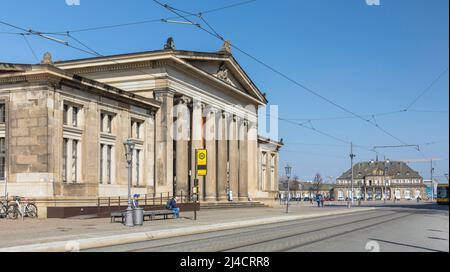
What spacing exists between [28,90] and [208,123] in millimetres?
24763

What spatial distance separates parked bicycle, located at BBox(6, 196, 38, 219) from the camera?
32938 mm

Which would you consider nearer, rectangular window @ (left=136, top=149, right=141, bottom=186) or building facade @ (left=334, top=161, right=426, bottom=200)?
rectangular window @ (left=136, top=149, right=141, bottom=186)

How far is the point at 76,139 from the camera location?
129 feet

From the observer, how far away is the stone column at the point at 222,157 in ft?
198

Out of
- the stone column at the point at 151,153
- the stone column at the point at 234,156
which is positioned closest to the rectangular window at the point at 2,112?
the stone column at the point at 151,153

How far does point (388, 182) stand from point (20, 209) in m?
168

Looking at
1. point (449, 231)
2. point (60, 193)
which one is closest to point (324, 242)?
point (449, 231)

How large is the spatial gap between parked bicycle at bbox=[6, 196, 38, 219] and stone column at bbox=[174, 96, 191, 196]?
59.5 ft

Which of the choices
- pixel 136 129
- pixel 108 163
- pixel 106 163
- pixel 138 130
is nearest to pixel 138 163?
pixel 138 130

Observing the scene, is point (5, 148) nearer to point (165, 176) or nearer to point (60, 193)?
point (60, 193)

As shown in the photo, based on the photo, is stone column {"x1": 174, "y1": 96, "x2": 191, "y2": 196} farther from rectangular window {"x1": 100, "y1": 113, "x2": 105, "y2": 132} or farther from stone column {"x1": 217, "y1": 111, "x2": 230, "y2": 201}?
rectangular window {"x1": 100, "y1": 113, "x2": 105, "y2": 132}

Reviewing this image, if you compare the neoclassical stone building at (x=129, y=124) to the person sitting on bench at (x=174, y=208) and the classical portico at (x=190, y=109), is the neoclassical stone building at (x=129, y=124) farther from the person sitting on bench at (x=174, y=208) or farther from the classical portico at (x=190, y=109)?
the person sitting on bench at (x=174, y=208)

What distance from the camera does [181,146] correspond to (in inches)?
2040

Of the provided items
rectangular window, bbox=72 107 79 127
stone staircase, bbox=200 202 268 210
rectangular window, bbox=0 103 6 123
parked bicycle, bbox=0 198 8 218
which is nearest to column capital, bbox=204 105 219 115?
stone staircase, bbox=200 202 268 210
